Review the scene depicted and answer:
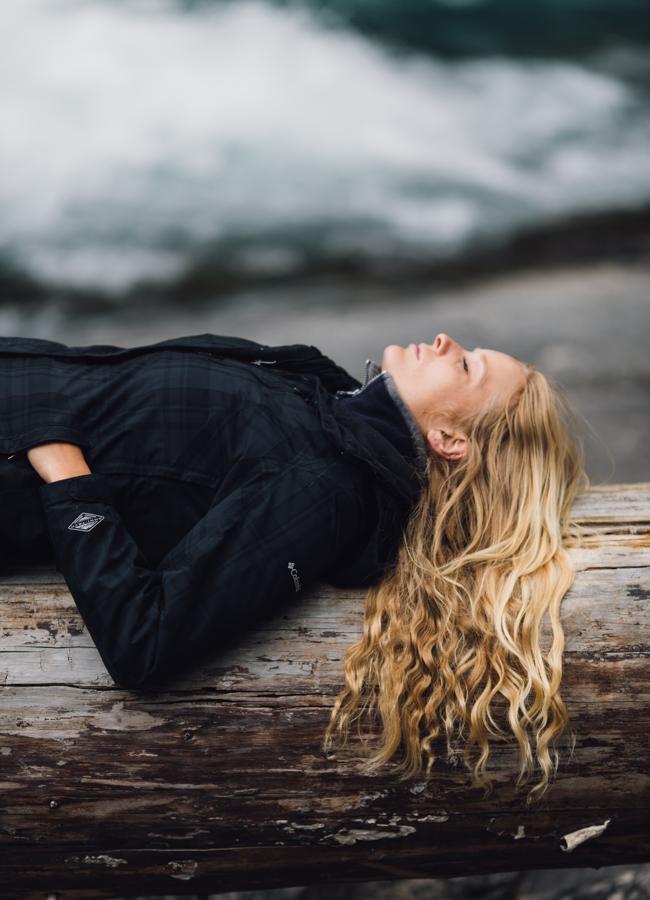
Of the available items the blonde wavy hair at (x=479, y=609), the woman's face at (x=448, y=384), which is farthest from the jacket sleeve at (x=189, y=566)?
the woman's face at (x=448, y=384)

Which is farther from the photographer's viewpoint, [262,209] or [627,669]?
[262,209]

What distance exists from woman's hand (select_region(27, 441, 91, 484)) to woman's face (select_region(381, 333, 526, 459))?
1.00 m

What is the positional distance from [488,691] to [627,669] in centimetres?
39

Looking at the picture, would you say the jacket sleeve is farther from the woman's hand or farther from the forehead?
the forehead

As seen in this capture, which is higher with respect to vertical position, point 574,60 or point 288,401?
point 574,60

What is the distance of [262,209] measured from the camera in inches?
282

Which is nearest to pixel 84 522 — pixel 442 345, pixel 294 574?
pixel 294 574

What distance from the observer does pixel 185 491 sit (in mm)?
2580

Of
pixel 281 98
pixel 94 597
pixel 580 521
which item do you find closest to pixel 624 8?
pixel 281 98

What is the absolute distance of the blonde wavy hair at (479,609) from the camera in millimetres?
2320

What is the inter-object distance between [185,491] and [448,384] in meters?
0.89

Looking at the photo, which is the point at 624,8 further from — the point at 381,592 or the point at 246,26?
the point at 381,592

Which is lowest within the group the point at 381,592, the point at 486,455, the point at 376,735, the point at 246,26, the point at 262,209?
the point at 376,735

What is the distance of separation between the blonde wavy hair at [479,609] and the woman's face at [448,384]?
0.15 feet
